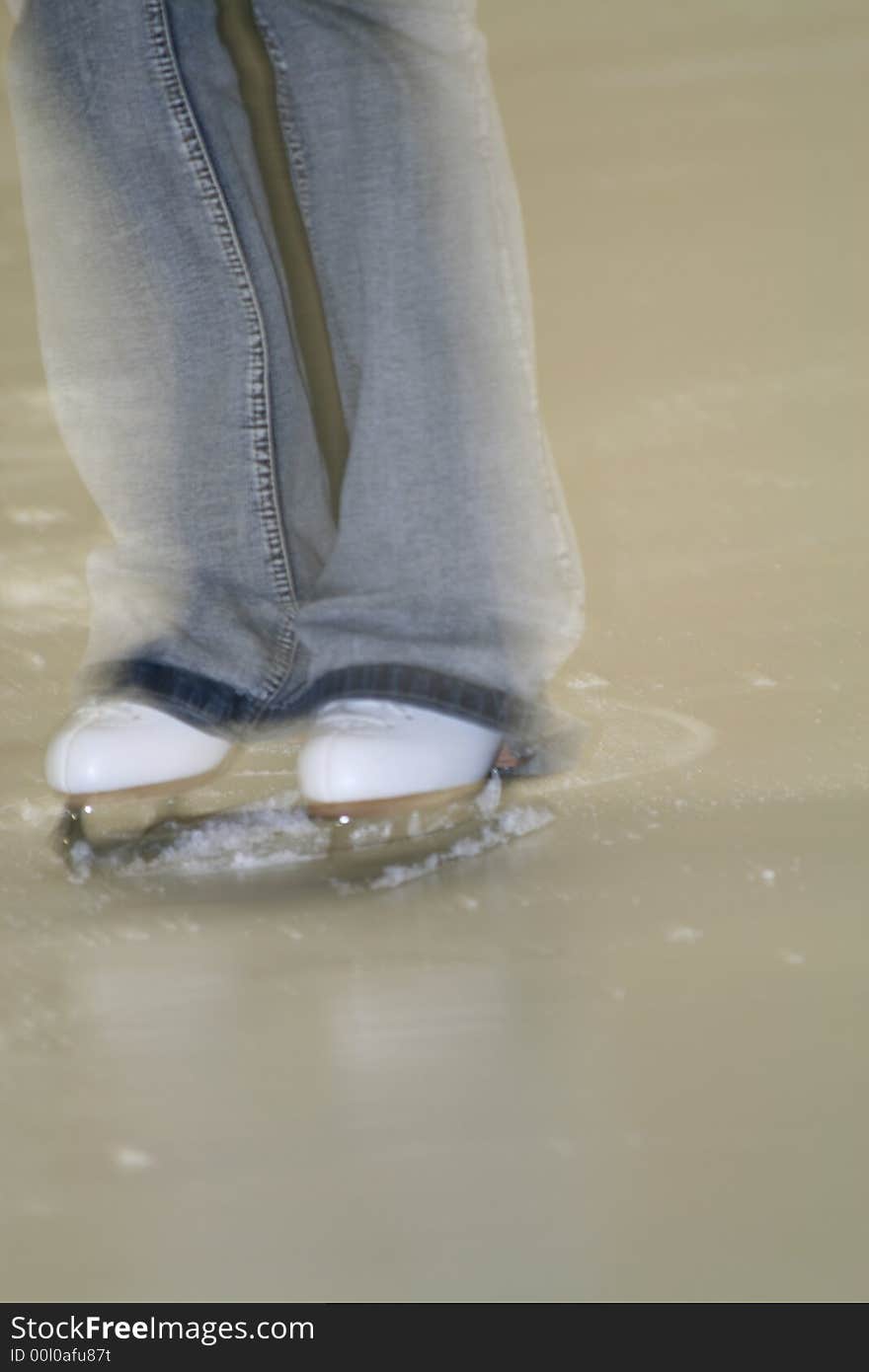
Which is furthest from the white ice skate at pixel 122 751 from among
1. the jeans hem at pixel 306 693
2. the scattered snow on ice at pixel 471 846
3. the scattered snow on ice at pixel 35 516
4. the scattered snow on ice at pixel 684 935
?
the scattered snow on ice at pixel 35 516

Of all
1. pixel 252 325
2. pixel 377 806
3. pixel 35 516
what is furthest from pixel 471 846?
pixel 35 516

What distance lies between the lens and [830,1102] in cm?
44

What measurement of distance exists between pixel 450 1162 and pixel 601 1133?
1.7 inches

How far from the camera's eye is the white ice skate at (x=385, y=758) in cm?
75

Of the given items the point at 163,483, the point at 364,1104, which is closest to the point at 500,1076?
the point at 364,1104

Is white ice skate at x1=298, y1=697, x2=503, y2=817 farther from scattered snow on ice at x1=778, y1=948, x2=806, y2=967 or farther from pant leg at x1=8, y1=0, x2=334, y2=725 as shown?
scattered snow on ice at x1=778, y1=948, x2=806, y2=967

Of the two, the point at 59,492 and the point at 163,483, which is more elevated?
the point at 163,483

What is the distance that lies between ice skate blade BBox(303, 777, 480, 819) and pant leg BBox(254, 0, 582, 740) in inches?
2.0

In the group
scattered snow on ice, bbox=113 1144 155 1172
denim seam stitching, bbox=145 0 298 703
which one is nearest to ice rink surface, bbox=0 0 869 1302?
scattered snow on ice, bbox=113 1144 155 1172

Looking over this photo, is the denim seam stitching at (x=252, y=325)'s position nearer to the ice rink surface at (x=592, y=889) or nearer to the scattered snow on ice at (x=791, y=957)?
the ice rink surface at (x=592, y=889)

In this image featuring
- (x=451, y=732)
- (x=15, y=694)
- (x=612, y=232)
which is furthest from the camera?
(x=612, y=232)

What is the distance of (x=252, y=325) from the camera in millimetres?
831

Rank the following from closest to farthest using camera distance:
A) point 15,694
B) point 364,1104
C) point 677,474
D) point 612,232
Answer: point 364,1104
point 15,694
point 677,474
point 612,232
